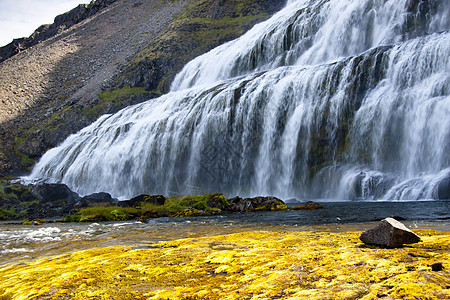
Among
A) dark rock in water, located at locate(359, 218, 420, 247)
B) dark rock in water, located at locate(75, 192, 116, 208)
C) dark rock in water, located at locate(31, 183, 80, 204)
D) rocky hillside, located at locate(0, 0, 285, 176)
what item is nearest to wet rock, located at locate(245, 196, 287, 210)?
dark rock in water, located at locate(75, 192, 116, 208)

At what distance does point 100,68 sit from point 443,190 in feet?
222

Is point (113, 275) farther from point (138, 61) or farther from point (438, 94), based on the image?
point (138, 61)

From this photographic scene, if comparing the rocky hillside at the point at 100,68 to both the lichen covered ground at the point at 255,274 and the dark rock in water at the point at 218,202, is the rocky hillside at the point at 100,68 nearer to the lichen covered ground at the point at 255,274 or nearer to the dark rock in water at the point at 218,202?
the dark rock in water at the point at 218,202

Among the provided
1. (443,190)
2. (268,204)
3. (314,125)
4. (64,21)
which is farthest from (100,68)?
(443,190)

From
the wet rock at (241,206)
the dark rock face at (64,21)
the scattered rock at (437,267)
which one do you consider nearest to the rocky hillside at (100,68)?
the dark rock face at (64,21)

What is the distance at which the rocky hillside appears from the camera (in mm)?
53094

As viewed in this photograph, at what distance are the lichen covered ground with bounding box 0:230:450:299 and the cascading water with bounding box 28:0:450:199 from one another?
46.7 feet

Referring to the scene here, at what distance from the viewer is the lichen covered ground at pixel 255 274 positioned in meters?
2.84

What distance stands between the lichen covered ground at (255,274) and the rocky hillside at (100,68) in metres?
48.0

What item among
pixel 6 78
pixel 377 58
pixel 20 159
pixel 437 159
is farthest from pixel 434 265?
pixel 6 78

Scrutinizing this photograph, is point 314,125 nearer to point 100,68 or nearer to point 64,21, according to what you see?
point 100,68

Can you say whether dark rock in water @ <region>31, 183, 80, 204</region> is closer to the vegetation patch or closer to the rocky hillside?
the vegetation patch

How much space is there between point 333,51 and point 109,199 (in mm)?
23812

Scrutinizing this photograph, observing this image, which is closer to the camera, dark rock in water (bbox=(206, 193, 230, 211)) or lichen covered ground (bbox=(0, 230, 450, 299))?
lichen covered ground (bbox=(0, 230, 450, 299))
